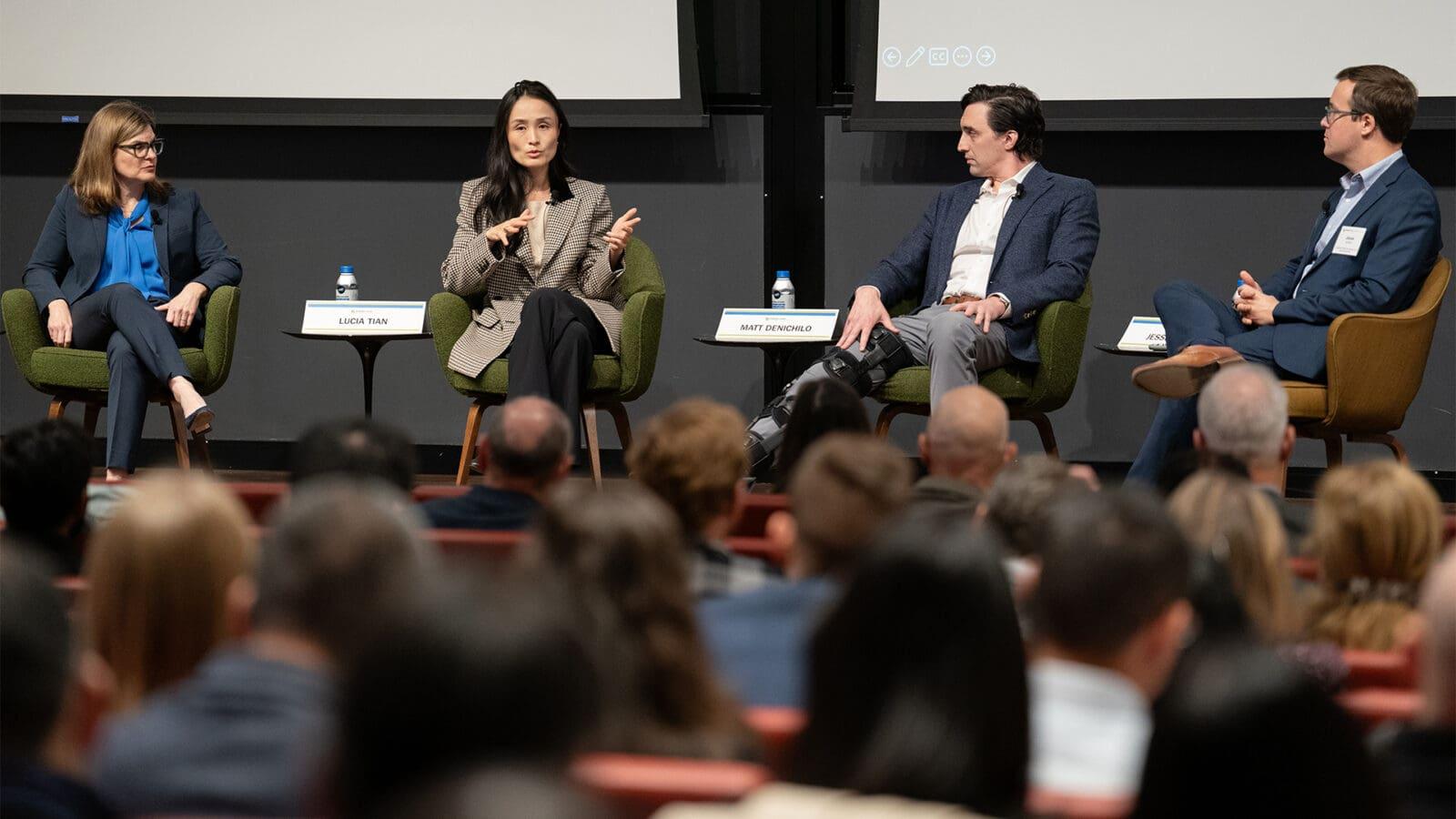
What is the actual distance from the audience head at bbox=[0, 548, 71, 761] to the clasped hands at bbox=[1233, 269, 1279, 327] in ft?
11.9

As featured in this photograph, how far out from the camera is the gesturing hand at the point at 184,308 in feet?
15.4

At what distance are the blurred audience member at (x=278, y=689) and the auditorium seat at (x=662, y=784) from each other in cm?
21

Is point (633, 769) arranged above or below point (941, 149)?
below

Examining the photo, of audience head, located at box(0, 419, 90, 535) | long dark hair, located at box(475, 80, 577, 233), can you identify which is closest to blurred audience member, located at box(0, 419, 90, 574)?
audience head, located at box(0, 419, 90, 535)

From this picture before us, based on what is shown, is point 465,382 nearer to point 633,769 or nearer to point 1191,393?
point 1191,393

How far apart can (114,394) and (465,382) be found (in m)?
1.05

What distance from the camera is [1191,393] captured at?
408 centimetres

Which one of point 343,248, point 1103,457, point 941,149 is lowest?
point 1103,457

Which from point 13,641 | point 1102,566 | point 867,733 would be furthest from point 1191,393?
point 13,641

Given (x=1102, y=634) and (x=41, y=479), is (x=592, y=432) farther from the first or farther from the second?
(x=1102, y=634)

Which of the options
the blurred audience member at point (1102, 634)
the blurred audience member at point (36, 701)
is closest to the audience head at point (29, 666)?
the blurred audience member at point (36, 701)

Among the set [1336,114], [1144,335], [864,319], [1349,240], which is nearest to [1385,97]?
[1336,114]

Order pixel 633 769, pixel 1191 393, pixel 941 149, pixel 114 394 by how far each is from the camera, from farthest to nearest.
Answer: pixel 941 149
pixel 114 394
pixel 1191 393
pixel 633 769

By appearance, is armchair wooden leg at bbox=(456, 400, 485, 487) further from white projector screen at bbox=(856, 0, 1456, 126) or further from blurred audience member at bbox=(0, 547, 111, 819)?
blurred audience member at bbox=(0, 547, 111, 819)
